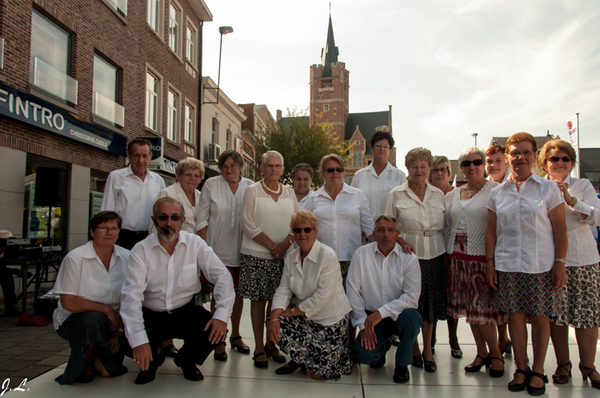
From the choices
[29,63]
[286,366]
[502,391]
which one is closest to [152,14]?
[29,63]

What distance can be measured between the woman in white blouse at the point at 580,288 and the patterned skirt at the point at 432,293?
92 cm

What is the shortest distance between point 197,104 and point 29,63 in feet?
34.2

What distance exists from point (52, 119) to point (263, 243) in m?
6.81

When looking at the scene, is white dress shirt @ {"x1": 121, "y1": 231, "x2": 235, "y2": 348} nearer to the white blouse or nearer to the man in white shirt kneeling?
the white blouse

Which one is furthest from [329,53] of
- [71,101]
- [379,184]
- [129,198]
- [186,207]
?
[129,198]

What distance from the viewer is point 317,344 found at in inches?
134

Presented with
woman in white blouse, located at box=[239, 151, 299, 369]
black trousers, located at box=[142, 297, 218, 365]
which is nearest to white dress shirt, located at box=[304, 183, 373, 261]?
woman in white blouse, located at box=[239, 151, 299, 369]

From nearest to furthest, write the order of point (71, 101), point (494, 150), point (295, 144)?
point (494, 150)
point (71, 101)
point (295, 144)

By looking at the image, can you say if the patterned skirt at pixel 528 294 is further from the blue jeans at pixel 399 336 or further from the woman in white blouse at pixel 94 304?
the woman in white blouse at pixel 94 304

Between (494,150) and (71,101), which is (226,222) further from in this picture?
(71,101)

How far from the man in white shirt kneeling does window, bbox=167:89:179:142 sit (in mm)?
13134

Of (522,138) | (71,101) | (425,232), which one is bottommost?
(425,232)

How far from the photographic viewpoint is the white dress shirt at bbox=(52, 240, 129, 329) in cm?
320

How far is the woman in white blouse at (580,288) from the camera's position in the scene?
326 centimetres
